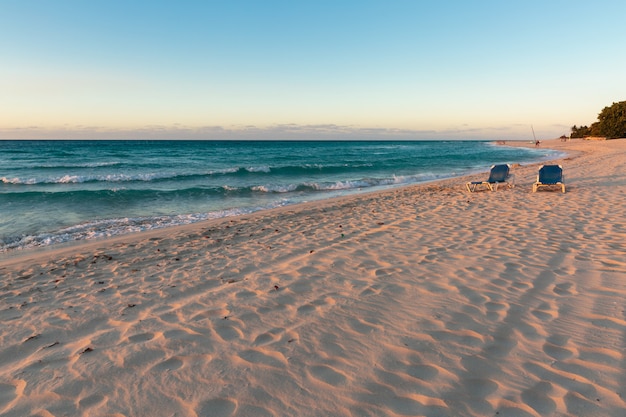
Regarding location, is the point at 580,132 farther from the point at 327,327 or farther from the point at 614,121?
the point at 327,327

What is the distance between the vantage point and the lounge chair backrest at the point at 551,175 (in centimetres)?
1157

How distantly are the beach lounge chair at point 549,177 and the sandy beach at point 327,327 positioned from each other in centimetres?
497

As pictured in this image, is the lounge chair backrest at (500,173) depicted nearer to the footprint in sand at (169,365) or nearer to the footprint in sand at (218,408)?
the footprint in sand at (169,365)

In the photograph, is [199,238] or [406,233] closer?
[406,233]

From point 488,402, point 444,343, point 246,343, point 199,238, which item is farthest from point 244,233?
point 488,402

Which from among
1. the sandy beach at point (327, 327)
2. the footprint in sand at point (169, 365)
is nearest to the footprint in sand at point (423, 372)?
the sandy beach at point (327, 327)

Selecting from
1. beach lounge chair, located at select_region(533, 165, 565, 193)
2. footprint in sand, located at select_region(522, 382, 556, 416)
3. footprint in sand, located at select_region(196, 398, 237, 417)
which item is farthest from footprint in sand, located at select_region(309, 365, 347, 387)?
beach lounge chair, located at select_region(533, 165, 565, 193)

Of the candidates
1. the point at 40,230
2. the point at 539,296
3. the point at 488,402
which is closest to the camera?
the point at 488,402

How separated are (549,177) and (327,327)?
11.3m

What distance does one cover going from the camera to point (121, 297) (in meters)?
4.52

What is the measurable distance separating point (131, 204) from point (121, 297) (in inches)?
396

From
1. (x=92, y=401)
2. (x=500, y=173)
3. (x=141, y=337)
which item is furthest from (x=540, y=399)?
(x=500, y=173)

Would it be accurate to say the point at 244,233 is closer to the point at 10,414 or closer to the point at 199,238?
the point at 199,238

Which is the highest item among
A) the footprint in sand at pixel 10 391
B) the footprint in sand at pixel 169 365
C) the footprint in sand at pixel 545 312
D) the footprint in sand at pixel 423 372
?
the footprint in sand at pixel 545 312
